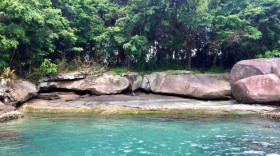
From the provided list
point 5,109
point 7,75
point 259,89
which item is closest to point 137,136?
point 5,109

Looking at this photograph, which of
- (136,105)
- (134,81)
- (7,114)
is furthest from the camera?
(134,81)

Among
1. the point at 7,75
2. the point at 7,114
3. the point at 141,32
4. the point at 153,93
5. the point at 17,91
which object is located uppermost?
the point at 141,32

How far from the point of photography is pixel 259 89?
60.4 ft

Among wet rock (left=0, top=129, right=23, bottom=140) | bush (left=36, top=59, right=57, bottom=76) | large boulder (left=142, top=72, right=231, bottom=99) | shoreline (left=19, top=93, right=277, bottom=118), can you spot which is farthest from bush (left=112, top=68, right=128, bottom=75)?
wet rock (left=0, top=129, right=23, bottom=140)

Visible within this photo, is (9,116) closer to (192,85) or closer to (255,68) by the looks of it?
(192,85)

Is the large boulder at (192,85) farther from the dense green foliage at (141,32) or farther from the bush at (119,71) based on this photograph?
the dense green foliage at (141,32)

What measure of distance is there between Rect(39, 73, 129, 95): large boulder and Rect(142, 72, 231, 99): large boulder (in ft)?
5.94

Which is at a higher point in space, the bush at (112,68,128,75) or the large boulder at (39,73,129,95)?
the bush at (112,68,128,75)

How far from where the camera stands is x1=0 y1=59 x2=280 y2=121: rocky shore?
18.1 m

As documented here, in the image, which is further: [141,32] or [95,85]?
[141,32]

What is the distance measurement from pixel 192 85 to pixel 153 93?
297 cm

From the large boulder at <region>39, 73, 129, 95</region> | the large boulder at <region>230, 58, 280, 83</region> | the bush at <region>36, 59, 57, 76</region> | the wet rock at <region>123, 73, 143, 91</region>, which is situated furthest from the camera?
the wet rock at <region>123, 73, 143, 91</region>

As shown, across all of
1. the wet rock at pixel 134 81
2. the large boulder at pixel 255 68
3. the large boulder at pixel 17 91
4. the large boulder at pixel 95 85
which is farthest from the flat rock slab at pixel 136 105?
the large boulder at pixel 255 68

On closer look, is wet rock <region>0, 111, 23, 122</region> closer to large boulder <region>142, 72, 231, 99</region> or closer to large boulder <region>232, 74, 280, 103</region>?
large boulder <region>142, 72, 231, 99</region>
